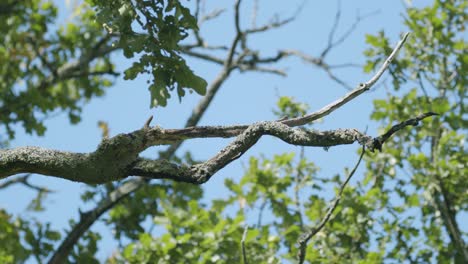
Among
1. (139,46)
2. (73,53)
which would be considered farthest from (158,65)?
(73,53)

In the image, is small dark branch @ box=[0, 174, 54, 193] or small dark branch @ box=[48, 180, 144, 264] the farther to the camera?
small dark branch @ box=[0, 174, 54, 193]

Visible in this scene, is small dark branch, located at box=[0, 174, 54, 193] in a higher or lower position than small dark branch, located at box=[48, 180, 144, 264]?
higher

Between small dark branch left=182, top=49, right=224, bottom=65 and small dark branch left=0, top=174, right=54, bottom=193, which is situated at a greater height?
small dark branch left=182, top=49, right=224, bottom=65

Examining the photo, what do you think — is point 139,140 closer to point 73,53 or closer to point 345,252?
point 345,252

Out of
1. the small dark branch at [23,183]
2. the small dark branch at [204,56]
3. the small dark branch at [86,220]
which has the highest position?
the small dark branch at [204,56]

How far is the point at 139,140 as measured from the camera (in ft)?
12.9

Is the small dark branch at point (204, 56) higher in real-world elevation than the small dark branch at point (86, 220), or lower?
higher

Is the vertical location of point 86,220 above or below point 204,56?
below

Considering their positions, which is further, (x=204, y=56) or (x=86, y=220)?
(x=204, y=56)

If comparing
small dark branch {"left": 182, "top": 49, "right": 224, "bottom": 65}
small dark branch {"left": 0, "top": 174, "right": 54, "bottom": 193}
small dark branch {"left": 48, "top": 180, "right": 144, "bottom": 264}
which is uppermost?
small dark branch {"left": 182, "top": 49, "right": 224, "bottom": 65}

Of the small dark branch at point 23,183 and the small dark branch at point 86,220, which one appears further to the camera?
the small dark branch at point 23,183

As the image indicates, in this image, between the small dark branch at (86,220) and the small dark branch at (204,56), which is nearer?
the small dark branch at (86,220)

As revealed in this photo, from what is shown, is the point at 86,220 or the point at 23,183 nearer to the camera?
the point at 86,220

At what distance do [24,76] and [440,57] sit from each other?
615 centimetres
